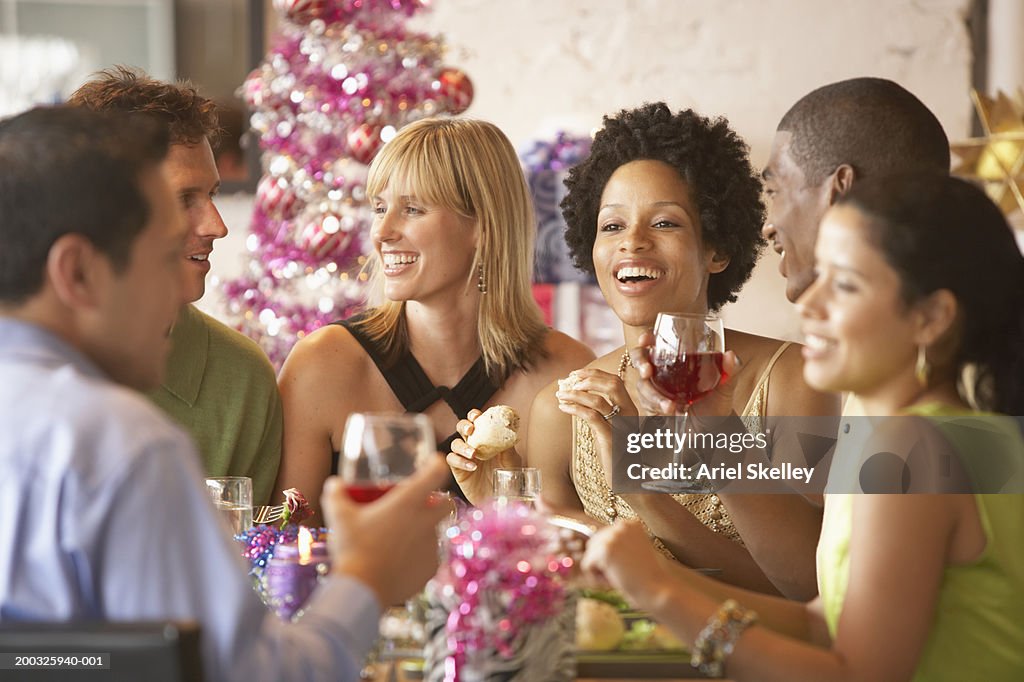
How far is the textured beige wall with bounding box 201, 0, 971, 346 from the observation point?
6.02 meters

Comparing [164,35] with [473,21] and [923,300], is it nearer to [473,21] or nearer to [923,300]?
[473,21]

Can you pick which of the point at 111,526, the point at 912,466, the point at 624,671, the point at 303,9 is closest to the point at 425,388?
the point at 624,671

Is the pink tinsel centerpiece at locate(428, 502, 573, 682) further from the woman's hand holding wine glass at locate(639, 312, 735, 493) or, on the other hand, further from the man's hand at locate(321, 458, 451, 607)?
the woman's hand holding wine glass at locate(639, 312, 735, 493)

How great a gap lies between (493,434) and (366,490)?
1.13 m

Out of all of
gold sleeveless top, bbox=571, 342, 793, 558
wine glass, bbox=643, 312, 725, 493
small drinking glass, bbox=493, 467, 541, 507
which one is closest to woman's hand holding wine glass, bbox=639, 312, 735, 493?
wine glass, bbox=643, 312, 725, 493

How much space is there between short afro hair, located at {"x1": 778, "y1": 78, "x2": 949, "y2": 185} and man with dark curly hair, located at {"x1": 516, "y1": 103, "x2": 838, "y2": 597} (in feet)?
1.60

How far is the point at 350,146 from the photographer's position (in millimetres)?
5078

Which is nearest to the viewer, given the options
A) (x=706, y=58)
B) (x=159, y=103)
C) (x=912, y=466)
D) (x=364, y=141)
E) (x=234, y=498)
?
(x=912, y=466)

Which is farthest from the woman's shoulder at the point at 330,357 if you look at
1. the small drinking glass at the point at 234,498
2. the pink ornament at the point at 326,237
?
the pink ornament at the point at 326,237

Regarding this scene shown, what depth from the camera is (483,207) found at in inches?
124

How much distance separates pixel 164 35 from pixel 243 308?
1.71m

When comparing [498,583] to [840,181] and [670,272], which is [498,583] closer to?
[840,181]

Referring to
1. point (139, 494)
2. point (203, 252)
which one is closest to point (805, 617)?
point (139, 494)

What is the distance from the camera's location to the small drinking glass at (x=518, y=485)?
7.11 ft
